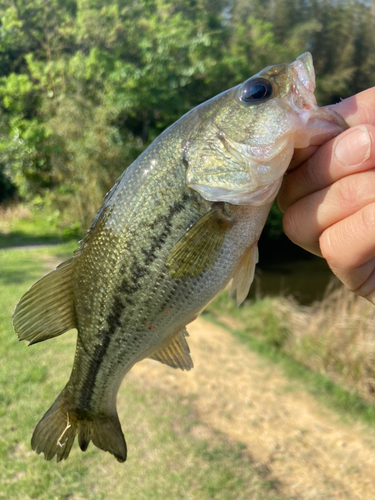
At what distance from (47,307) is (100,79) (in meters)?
14.9

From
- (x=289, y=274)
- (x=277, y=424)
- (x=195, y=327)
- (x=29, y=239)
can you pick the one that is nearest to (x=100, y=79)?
(x=29, y=239)

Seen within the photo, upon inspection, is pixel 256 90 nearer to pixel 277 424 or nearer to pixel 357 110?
pixel 357 110

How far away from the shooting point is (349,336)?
19.1 ft

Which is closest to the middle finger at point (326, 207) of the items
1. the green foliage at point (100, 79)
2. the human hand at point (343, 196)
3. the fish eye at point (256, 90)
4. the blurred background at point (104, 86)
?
the human hand at point (343, 196)

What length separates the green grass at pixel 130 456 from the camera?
3.57 metres

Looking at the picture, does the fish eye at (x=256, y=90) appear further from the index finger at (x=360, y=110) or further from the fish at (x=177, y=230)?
the index finger at (x=360, y=110)

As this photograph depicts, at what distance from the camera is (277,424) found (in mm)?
4848

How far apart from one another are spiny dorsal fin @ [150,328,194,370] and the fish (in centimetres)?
5

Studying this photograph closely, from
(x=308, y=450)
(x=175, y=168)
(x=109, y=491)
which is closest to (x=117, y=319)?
(x=175, y=168)

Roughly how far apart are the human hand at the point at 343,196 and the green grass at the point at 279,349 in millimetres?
4220

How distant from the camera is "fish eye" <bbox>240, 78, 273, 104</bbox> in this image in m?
1.57

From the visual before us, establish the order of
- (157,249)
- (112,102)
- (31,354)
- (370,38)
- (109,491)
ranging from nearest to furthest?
1. (157,249)
2. (109,491)
3. (31,354)
4. (112,102)
5. (370,38)

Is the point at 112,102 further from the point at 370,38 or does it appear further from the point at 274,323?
the point at 370,38

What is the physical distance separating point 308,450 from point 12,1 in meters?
21.8
